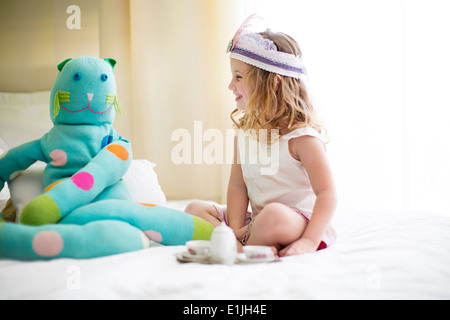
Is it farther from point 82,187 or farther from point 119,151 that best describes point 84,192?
point 119,151

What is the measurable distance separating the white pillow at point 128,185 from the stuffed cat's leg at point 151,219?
255 millimetres

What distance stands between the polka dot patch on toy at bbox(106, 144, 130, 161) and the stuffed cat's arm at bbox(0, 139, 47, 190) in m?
0.20

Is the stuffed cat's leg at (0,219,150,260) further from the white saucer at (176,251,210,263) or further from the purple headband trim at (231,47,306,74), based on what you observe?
the purple headband trim at (231,47,306,74)

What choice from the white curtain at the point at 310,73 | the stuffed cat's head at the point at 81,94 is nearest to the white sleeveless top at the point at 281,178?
the stuffed cat's head at the point at 81,94

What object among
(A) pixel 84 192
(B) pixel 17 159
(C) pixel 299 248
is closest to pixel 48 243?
(A) pixel 84 192

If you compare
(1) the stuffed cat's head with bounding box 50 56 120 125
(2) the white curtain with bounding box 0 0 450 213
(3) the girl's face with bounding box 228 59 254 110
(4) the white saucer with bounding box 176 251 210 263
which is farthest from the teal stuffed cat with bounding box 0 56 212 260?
(2) the white curtain with bounding box 0 0 450 213

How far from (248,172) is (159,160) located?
1.26 metres

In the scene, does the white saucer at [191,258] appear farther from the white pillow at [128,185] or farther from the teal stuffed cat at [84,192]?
the white pillow at [128,185]

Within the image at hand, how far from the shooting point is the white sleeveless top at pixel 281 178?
3.77ft

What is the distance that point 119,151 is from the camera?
110 cm

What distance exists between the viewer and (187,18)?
2.41 meters

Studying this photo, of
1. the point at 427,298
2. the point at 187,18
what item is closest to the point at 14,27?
the point at 187,18

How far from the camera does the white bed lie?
2.17 ft
